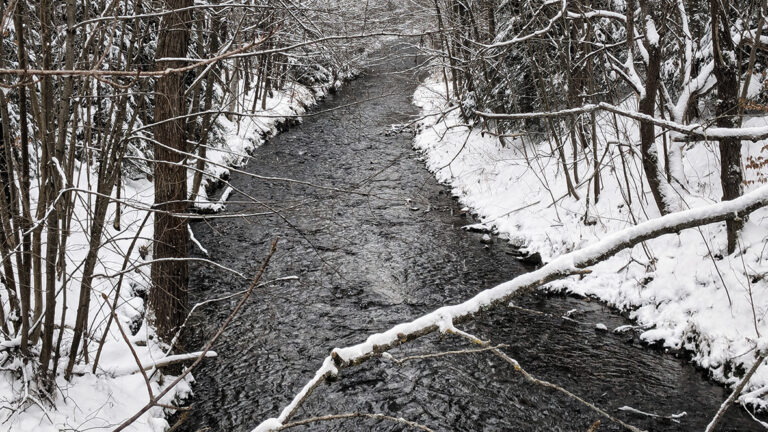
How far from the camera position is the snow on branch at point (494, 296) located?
1.39 m

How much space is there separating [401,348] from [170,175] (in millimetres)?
3459

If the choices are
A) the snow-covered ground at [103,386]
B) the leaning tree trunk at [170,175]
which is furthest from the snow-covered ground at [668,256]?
the snow-covered ground at [103,386]

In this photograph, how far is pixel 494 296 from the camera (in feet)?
4.81

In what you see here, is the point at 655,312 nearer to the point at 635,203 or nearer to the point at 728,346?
the point at 728,346

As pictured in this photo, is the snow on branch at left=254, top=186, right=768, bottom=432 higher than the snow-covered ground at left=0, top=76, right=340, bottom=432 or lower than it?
higher

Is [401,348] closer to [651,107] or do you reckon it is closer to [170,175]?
[170,175]

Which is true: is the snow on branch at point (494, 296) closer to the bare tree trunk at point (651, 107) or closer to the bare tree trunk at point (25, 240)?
the bare tree trunk at point (25, 240)

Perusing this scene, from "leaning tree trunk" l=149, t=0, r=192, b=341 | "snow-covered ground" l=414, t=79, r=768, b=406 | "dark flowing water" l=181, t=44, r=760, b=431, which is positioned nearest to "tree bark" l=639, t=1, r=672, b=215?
"snow-covered ground" l=414, t=79, r=768, b=406

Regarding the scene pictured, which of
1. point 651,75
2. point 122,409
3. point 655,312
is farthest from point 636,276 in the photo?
point 122,409

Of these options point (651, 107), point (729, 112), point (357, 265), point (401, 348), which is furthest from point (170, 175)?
point (729, 112)

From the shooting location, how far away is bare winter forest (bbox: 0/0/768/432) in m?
4.34

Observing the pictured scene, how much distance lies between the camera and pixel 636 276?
827 cm

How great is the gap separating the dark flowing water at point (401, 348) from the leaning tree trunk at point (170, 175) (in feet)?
2.34

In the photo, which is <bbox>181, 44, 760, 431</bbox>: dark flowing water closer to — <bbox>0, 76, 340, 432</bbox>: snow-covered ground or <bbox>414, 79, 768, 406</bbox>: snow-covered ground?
<bbox>414, 79, 768, 406</bbox>: snow-covered ground
